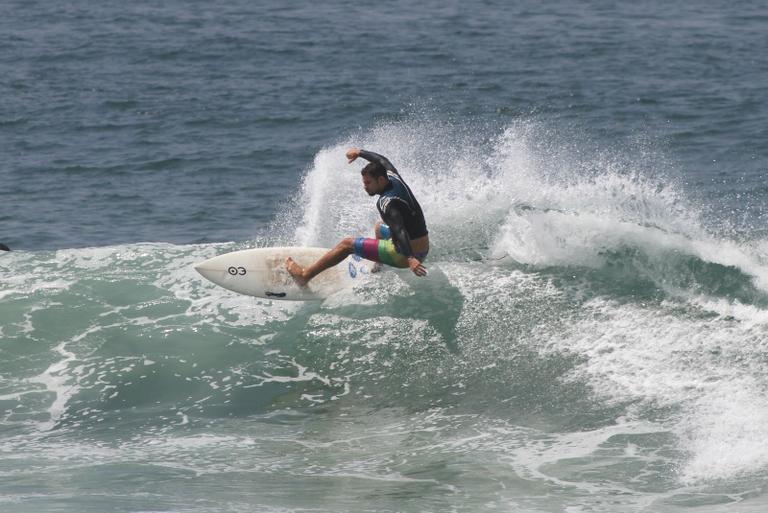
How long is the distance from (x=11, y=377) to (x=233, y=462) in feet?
10.6

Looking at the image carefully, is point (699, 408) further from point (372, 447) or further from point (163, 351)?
point (163, 351)

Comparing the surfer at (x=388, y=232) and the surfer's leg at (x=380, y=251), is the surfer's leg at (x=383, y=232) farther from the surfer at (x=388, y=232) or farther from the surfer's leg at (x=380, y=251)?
the surfer's leg at (x=380, y=251)

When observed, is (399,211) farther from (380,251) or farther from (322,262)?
(322,262)

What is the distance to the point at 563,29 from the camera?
32.3 meters

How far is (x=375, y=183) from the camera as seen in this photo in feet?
38.7

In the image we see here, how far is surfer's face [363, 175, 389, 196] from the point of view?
11.8m

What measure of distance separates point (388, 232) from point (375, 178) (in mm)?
882

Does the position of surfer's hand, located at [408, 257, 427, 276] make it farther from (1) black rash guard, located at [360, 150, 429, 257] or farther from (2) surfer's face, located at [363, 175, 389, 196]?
(2) surfer's face, located at [363, 175, 389, 196]

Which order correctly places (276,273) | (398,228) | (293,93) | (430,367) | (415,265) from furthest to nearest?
(293,93) → (276,273) → (430,367) → (398,228) → (415,265)

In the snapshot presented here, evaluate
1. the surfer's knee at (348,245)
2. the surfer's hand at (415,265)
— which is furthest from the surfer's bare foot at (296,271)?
the surfer's hand at (415,265)

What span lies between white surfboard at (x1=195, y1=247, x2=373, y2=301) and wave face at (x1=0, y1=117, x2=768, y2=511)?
23cm

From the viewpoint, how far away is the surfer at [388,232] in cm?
A: 1169

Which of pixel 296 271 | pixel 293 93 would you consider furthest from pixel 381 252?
pixel 293 93

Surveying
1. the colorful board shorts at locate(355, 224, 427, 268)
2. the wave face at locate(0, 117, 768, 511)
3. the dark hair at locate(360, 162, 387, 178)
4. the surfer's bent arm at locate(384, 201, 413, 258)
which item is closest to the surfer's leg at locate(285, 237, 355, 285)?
the colorful board shorts at locate(355, 224, 427, 268)
